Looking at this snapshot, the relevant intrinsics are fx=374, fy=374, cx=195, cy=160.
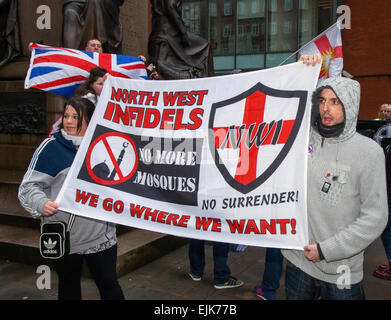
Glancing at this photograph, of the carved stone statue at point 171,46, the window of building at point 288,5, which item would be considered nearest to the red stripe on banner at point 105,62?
the carved stone statue at point 171,46

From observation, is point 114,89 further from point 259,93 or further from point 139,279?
point 139,279

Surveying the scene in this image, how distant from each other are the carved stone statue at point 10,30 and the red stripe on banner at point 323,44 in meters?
4.32

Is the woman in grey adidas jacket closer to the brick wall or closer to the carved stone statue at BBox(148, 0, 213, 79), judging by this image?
the carved stone statue at BBox(148, 0, 213, 79)

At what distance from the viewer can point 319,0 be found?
2064 cm

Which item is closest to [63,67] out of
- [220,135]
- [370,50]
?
[220,135]

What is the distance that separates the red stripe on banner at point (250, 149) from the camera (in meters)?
2.32

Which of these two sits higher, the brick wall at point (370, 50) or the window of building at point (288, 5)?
the window of building at point (288, 5)

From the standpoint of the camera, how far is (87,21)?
513cm

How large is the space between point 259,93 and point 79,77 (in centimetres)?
209

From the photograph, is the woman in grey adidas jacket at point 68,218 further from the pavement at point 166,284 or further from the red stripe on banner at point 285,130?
the red stripe on banner at point 285,130

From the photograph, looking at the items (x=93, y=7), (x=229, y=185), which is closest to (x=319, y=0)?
(x=93, y=7)

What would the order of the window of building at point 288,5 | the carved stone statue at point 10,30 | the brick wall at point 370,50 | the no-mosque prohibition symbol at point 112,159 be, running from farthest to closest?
the window of building at point 288,5
the brick wall at point 370,50
the carved stone statue at point 10,30
the no-mosque prohibition symbol at point 112,159

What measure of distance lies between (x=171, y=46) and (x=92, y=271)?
16.5ft

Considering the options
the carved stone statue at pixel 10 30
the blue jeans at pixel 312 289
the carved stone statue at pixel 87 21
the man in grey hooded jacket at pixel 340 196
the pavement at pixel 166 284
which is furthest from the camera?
the carved stone statue at pixel 10 30
